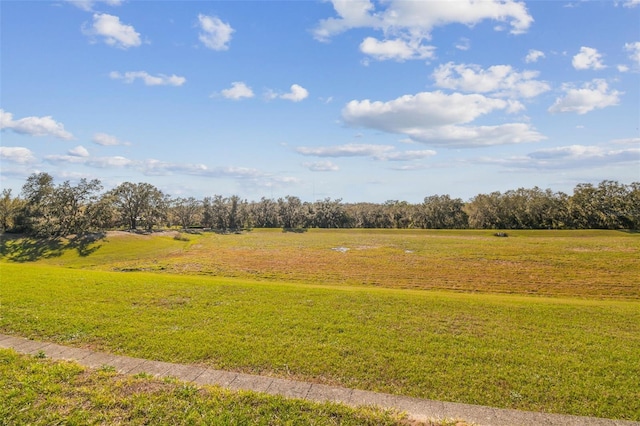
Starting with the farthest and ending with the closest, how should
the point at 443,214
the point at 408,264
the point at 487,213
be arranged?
the point at 443,214 → the point at 487,213 → the point at 408,264

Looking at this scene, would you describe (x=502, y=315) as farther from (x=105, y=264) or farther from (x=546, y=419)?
(x=105, y=264)

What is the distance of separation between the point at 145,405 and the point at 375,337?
719cm

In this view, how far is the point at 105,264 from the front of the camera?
41594 mm

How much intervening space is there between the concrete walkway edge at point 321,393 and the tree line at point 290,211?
185 feet

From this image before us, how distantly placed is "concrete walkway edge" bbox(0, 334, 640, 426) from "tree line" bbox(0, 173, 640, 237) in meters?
56.4

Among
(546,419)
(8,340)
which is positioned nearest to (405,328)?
(546,419)

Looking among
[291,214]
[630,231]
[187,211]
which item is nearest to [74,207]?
[187,211]

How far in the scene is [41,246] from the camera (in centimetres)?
4997

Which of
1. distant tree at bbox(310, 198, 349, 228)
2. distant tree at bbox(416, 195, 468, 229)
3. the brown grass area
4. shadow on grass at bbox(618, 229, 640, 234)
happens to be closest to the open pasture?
the brown grass area

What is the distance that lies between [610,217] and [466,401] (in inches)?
4029

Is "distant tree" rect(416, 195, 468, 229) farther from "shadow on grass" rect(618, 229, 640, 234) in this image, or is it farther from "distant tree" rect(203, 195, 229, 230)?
"distant tree" rect(203, 195, 229, 230)

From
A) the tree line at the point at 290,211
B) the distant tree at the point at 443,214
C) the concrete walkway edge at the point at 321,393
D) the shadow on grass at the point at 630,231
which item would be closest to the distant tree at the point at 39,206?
the tree line at the point at 290,211

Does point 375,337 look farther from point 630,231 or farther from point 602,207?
point 602,207

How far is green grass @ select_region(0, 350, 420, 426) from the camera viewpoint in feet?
20.6
